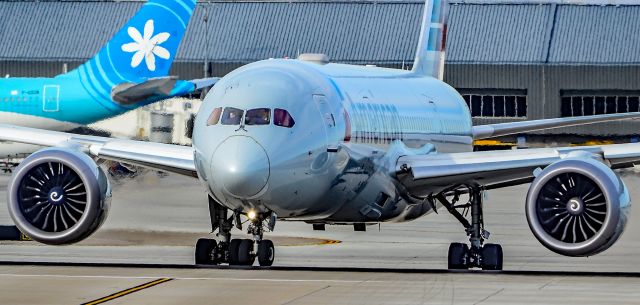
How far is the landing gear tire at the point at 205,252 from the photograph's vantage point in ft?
93.7

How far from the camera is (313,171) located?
25953 mm

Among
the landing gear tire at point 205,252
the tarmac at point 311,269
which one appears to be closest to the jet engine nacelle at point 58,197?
the tarmac at point 311,269

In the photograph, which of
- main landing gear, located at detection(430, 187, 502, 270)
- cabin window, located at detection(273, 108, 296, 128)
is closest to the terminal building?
main landing gear, located at detection(430, 187, 502, 270)

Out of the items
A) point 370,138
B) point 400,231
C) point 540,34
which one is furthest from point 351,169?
point 540,34

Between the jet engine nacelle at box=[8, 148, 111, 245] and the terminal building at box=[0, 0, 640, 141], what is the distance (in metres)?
61.6

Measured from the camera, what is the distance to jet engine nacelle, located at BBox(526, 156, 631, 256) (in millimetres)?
25297

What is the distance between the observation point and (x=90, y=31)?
320ft

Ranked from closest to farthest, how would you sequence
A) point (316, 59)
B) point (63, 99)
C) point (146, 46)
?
1. point (316, 59)
2. point (63, 99)
3. point (146, 46)

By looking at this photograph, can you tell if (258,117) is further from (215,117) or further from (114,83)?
(114,83)

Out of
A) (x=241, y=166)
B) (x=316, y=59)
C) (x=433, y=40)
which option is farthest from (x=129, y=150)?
(x=433, y=40)

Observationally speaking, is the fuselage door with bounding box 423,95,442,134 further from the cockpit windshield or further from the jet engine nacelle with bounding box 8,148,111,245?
the jet engine nacelle with bounding box 8,148,111,245

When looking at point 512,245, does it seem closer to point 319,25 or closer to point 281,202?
point 281,202

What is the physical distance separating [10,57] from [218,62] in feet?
39.9

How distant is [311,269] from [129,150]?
4284mm
